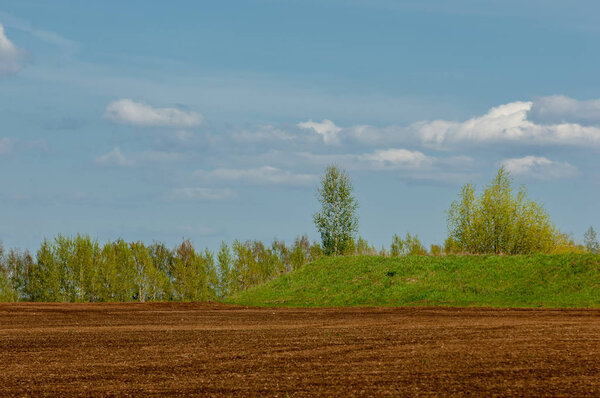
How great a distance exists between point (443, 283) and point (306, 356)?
3387 centimetres

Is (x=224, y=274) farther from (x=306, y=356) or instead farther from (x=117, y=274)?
(x=306, y=356)

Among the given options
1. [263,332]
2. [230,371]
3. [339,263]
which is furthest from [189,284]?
[230,371]

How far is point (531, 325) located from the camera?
3020 centimetres

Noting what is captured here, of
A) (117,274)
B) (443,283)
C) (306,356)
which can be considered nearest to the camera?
(306,356)

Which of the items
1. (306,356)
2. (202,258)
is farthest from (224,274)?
(306,356)

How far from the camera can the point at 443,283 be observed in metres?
52.6

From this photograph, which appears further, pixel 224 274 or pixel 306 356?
pixel 224 274

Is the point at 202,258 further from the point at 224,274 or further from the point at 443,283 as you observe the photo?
the point at 443,283

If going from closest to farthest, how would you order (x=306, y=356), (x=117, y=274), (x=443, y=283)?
(x=306, y=356), (x=443, y=283), (x=117, y=274)

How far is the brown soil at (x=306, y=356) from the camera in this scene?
1564 cm

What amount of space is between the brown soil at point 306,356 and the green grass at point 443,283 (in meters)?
12.2

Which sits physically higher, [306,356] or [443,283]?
[443,283]

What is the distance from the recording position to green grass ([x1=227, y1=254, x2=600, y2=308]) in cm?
4794

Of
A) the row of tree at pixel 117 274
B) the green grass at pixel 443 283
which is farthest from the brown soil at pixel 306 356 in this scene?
the row of tree at pixel 117 274
